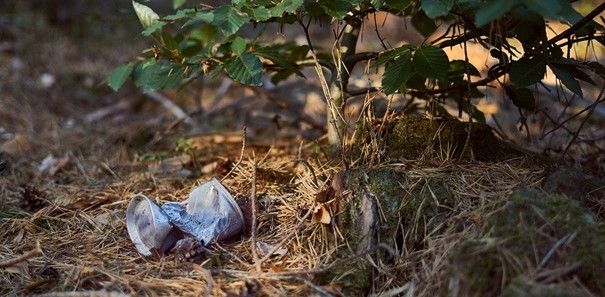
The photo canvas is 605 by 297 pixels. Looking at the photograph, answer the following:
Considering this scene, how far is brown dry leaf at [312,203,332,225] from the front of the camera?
6.09 feet

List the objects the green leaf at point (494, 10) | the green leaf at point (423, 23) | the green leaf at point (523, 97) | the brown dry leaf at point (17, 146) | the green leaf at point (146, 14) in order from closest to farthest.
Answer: the green leaf at point (494, 10)
the green leaf at point (146, 14)
the green leaf at point (523, 97)
the green leaf at point (423, 23)
the brown dry leaf at point (17, 146)

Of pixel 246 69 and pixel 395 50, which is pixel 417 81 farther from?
pixel 246 69

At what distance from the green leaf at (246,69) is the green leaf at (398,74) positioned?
0.40 meters

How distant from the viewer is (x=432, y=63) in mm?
1910

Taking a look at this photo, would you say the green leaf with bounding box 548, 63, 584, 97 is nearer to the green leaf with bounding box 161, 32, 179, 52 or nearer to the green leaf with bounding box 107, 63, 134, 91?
the green leaf with bounding box 161, 32, 179, 52

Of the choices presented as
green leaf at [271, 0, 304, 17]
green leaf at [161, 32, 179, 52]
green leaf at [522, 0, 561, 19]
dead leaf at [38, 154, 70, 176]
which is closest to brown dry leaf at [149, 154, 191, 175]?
dead leaf at [38, 154, 70, 176]

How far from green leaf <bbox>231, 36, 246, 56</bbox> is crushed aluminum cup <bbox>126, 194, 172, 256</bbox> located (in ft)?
1.81

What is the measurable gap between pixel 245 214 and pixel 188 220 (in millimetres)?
183

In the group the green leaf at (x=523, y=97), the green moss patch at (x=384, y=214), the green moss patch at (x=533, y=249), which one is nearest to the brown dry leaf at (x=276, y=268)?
the green moss patch at (x=384, y=214)

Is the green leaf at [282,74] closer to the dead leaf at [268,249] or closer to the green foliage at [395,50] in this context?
the green foliage at [395,50]

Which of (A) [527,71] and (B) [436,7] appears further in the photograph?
(A) [527,71]

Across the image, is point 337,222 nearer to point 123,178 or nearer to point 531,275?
point 531,275

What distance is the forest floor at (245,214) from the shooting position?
165cm

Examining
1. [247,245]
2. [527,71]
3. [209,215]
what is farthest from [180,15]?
[527,71]
